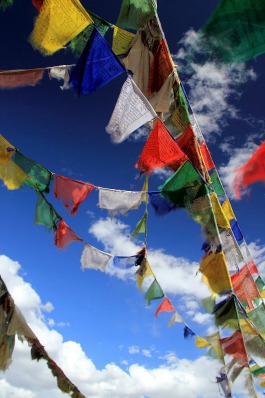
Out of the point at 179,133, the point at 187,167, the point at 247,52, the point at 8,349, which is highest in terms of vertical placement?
the point at 179,133

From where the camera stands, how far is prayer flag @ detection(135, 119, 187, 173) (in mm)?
4810

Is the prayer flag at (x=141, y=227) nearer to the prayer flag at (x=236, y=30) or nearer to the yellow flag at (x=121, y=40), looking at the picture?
the yellow flag at (x=121, y=40)

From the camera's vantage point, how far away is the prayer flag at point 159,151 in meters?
4.81

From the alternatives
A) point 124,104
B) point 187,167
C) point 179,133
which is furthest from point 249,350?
point 124,104

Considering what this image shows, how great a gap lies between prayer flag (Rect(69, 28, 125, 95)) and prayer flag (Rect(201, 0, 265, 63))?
2.41 metres

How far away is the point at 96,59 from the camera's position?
457cm

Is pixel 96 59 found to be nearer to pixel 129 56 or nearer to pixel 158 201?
pixel 129 56

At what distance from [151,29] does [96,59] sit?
3.59 ft

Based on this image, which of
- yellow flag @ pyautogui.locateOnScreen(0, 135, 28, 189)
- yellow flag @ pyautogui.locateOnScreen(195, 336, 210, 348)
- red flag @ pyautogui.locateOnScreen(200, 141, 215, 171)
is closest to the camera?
yellow flag @ pyautogui.locateOnScreen(0, 135, 28, 189)

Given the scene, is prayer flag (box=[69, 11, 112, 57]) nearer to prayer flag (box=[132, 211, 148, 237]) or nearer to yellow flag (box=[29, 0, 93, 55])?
yellow flag (box=[29, 0, 93, 55])

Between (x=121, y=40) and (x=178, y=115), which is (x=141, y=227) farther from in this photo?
(x=121, y=40)

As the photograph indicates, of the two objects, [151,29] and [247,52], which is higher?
[151,29]

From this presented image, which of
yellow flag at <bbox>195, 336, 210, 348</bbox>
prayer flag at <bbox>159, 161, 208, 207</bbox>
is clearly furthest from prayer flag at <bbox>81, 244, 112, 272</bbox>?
prayer flag at <bbox>159, 161, 208, 207</bbox>

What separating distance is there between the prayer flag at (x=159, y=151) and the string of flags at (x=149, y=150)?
13 mm
